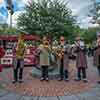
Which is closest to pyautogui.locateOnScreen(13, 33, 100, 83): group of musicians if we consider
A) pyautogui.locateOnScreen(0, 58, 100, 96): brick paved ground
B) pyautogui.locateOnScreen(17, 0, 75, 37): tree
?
pyautogui.locateOnScreen(0, 58, 100, 96): brick paved ground

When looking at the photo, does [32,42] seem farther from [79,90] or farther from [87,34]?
[87,34]

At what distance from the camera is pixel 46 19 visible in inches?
1080

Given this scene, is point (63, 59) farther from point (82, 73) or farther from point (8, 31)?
point (8, 31)

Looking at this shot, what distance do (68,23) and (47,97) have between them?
807 inches

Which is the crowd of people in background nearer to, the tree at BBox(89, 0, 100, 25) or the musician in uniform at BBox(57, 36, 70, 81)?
the musician in uniform at BBox(57, 36, 70, 81)

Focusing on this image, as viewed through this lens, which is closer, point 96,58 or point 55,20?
point 96,58

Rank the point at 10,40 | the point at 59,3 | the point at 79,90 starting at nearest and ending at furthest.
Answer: the point at 79,90 < the point at 10,40 < the point at 59,3

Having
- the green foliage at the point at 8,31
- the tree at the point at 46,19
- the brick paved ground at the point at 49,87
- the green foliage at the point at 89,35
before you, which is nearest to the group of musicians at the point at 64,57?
the brick paved ground at the point at 49,87

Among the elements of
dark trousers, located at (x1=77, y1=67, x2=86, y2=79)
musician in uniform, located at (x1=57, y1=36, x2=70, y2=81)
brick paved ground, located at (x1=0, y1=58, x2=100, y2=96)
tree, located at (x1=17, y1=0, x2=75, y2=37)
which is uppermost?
tree, located at (x1=17, y1=0, x2=75, y2=37)

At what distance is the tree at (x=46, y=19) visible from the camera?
27.2 metres

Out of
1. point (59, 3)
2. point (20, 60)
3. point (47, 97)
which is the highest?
point (59, 3)

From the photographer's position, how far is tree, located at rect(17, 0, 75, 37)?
27156 mm

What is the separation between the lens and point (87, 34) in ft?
281

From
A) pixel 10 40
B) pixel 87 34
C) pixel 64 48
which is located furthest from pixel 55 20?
pixel 87 34
